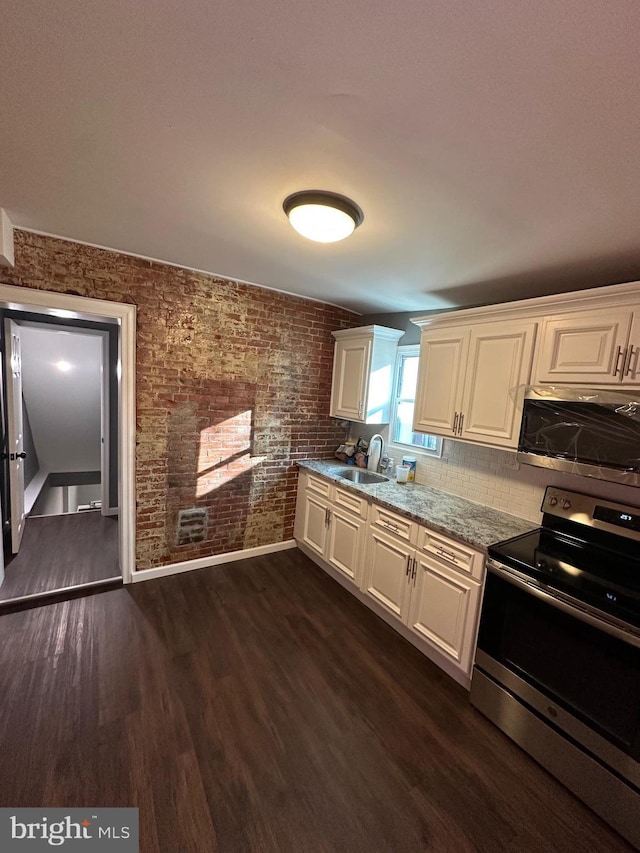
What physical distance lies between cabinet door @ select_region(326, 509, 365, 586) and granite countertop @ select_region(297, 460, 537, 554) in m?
0.27

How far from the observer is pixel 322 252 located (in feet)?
7.18

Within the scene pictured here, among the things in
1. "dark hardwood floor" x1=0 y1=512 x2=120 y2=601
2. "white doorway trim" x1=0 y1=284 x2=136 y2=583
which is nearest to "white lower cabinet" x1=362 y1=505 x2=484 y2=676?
"white doorway trim" x1=0 y1=284 x2=136 y2=583

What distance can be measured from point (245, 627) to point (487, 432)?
2106mm

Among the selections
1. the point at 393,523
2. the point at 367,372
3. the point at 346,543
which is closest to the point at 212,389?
the point at 367,372

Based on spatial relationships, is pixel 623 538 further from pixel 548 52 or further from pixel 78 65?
pixel 78 65

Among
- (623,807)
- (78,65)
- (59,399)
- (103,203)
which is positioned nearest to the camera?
(78,65)

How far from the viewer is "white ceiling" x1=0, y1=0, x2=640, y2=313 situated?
0.80m

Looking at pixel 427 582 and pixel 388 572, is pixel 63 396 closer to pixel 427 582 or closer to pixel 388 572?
pixel 388 572

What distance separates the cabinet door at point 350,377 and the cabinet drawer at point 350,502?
750mm

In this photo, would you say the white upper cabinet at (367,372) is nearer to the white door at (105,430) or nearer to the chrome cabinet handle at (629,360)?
the chrome cabinet handle at (629,360)

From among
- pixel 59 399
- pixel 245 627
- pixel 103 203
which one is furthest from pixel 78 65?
pixel 59 399

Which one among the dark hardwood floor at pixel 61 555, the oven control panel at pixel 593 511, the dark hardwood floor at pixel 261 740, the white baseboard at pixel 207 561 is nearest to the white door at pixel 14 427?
the dark hardwood floor at pixel 61 555

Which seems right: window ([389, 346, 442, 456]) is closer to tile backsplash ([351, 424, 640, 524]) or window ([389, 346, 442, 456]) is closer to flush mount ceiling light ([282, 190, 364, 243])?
tile backsplash ([351, 424, 640, 524])

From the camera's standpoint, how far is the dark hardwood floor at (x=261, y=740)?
141 centimetres
